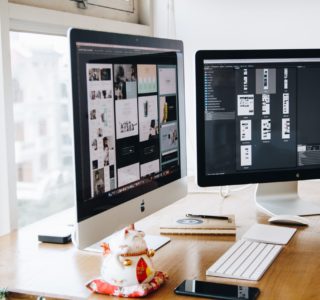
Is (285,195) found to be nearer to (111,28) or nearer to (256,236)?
(256,236)

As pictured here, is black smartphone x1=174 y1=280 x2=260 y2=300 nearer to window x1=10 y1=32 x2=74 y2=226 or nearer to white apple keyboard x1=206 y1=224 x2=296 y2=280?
white apple keyboard x1=206 y1=224 x2=296 y2=280

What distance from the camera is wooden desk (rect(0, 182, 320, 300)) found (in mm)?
1284

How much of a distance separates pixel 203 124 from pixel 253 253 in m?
0.47

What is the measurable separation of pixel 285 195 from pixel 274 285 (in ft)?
2.49

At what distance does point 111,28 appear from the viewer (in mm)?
2521

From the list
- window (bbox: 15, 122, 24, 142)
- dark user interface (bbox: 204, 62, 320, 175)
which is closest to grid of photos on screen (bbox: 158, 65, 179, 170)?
dark user interface (bbox: 204, 62, 320, 175)

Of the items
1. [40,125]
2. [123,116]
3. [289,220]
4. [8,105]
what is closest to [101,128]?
[123,116]

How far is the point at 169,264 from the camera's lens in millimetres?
1444

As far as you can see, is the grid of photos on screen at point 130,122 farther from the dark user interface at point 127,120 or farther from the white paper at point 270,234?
the white paper at point 270,234

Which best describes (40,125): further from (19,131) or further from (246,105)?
(246,105)

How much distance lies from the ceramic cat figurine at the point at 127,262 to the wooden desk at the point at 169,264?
0.16ft

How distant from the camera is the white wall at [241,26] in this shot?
8.53 ft

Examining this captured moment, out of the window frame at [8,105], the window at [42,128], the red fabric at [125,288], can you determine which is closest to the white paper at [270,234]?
the red fabric at [125,288]

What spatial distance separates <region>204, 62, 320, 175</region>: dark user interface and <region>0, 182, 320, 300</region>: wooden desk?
0.20m
